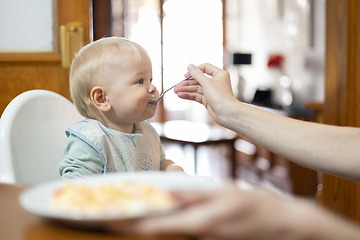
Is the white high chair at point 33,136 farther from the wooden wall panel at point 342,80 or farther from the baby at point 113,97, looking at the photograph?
the wooden wall panel at point 342,80

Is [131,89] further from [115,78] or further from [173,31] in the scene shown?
[173,31]

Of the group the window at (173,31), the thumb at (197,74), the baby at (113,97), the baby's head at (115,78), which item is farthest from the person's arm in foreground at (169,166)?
the window at (173,31)

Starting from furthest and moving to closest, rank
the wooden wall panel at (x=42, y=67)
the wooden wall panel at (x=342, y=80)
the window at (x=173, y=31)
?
the window at (x=173, y=31)
the wooden wall panel at (x=342, y=80)
the wooden wall panel at (x=42, y=67)

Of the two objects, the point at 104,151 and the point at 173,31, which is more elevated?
the point at 173,31

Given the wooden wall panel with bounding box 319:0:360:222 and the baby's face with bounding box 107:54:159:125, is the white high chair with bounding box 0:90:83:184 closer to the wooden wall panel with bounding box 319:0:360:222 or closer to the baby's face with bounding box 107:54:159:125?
the baby's face with bounding box 107:54:159:125

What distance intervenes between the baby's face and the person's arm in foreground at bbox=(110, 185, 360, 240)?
72cm

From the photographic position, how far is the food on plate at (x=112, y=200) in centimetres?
28

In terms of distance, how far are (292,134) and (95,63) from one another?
61 cm

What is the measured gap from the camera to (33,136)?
98cm

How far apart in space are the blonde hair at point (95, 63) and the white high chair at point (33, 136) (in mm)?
108

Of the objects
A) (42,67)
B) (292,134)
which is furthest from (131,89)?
(42,67)

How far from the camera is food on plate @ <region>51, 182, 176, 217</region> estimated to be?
10.9 inches

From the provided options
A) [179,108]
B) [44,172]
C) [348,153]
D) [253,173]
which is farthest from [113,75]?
[179,108]

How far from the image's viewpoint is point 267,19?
15.7 feet
